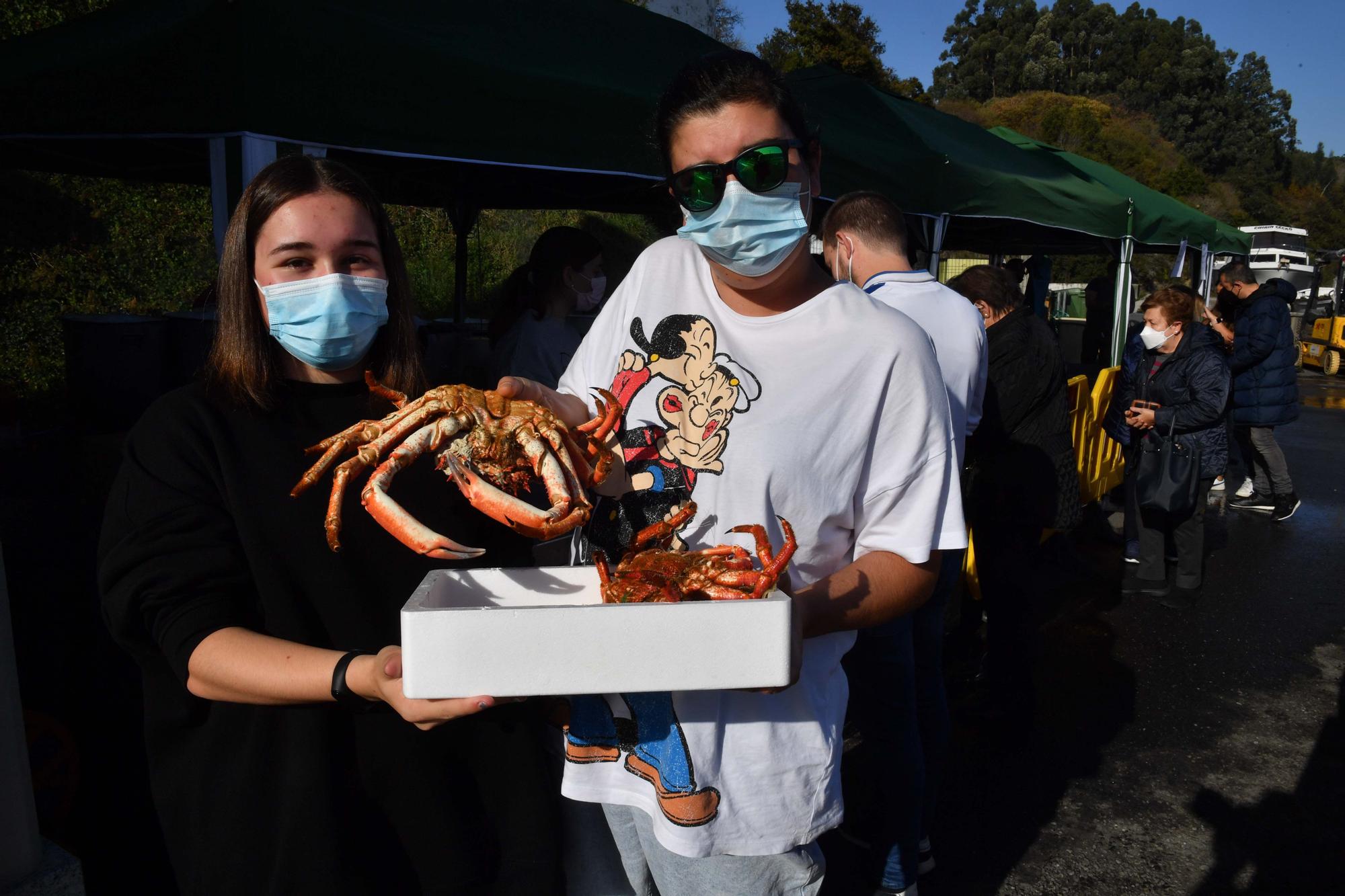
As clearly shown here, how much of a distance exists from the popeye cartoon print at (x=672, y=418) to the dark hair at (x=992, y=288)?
3.42 meters

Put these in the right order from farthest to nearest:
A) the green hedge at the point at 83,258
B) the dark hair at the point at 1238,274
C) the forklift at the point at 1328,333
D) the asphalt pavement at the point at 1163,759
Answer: the forklift at the point at 1328,333 → the green hedge at the point at 83,258 → the dark hair at the point at 1238,274 → the asphalt pavement at the point at 1163,759

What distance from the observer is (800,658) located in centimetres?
131

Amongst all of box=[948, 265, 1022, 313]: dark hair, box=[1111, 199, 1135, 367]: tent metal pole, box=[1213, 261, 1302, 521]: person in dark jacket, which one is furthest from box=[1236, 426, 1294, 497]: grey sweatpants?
box=[948, 265, 1022, 313]: dark hair

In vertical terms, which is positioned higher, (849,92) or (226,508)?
(849,92)

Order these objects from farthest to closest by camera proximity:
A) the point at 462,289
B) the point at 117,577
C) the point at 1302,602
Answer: the point at 462,289, the point at 1302,602, the point at 117,577

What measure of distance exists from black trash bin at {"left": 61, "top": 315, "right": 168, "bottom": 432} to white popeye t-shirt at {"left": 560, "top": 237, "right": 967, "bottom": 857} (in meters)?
4.45

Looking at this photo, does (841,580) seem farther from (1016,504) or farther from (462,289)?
(462,289)

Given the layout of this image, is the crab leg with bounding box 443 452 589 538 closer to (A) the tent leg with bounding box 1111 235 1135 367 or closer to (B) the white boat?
(A) the tent leg with bounding box 1111 235 1135 367

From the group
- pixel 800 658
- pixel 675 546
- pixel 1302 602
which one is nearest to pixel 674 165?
pixel 675 546

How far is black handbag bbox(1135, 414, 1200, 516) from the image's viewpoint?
19.0 feet

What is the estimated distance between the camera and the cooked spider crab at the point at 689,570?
4.79 feet

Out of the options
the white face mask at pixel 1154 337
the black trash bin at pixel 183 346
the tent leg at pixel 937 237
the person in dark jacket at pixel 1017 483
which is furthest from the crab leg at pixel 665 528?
the tent leg at pixel 937 237

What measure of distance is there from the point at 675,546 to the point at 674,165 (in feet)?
2.48

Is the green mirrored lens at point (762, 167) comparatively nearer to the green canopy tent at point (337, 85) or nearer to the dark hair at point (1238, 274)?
the green canopy tent at point (337, 85)
